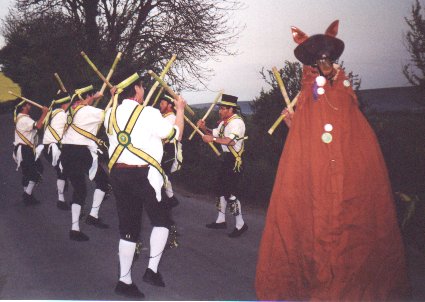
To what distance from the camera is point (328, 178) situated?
306 centimetres

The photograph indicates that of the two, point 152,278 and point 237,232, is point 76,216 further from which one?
point 237,232

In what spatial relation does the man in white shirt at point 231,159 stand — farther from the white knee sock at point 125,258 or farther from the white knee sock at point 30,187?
the white knee sock at point 30,187

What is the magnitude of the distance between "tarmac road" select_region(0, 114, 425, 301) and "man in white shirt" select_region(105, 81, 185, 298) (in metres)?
0.48

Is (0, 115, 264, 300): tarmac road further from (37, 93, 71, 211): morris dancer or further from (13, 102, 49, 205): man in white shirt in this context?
(37, 93, 71, 211): morris dancer

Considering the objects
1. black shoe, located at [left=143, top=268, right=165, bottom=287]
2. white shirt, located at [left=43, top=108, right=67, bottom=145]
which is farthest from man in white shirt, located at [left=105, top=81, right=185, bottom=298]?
white shirt, located at [left=43, top=108, right=67, bottom=145]

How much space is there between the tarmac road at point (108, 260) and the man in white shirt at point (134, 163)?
48 cm

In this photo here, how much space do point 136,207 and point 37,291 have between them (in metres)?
1.18

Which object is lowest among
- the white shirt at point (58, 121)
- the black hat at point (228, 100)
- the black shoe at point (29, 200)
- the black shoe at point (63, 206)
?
the black shoe at point (29, 200)

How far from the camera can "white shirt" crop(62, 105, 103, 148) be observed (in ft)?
18.2

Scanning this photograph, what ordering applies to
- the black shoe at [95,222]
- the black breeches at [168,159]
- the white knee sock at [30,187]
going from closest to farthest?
1. the black shoe at [95,222]
2. the black breeches at [168,159]
3. the white knee sock at [30,187]

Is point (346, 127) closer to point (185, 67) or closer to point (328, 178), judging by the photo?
point (328, 178)

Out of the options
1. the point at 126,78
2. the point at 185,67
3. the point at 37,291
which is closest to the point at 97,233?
the point at 37,291

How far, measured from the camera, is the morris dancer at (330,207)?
3033 millimetres

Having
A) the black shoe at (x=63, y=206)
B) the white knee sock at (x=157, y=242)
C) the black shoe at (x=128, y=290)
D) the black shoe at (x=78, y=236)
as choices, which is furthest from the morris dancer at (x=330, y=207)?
the black shoe at (x=63, y=206)
